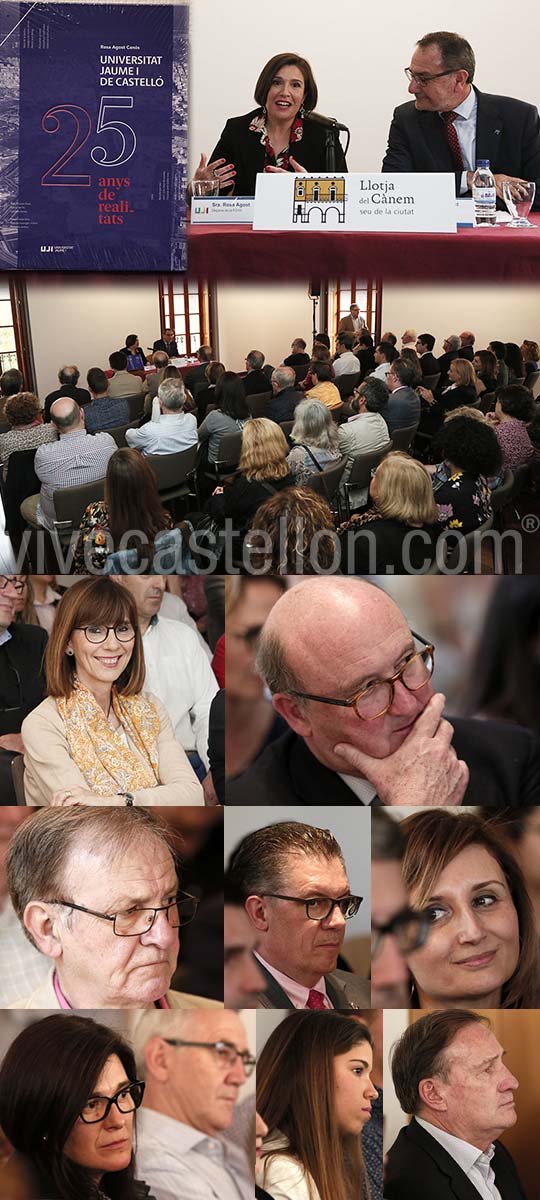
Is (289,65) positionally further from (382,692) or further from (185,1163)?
(185,1163)

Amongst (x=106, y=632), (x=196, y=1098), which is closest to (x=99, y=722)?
(x=106, y=632)

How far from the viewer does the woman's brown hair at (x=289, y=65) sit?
15.2 feet

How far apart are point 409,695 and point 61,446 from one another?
191 cm

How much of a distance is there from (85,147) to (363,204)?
932 mm

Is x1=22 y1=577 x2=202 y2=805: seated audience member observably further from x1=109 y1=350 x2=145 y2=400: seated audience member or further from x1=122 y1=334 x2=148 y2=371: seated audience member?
x1=122 y1=334 x2=148 y2=371: seated audience member

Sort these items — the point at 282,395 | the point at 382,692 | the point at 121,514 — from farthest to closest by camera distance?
the point at 282,395 < the point at 121,514 < the point at 382,692

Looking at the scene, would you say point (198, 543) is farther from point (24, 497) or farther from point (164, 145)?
point (164, 145)

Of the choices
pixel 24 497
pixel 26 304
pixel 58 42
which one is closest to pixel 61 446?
pixel 24 497

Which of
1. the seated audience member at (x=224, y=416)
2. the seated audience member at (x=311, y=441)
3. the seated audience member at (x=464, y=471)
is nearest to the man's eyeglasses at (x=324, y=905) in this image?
the seated audience member at (x=464, y=471)

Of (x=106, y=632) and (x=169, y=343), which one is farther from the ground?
(x=169, y=343)

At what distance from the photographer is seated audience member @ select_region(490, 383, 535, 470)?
3.80 metres

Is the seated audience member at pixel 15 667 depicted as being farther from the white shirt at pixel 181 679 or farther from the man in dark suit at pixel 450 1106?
the man in dark suit at pixel 450 1106

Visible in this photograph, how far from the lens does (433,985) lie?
7.97ft

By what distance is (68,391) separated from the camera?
4059 millimetres
